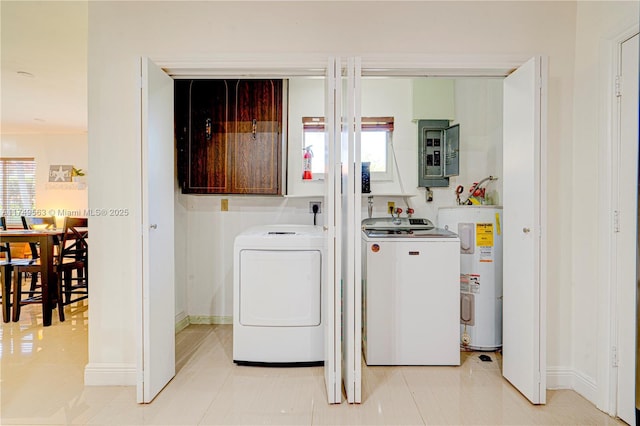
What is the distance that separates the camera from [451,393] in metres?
2.08

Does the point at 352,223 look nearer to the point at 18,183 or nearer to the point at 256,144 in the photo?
the point at 256,144

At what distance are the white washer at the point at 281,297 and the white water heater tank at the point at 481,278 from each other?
113cm

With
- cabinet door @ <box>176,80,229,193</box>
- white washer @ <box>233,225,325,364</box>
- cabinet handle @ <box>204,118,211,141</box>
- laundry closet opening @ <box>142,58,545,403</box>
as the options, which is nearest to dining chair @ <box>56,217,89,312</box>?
laundry closet opening @ <box>142,58,545,403</box>

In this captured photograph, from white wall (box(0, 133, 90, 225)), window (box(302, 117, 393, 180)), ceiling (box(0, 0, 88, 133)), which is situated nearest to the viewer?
ceiling (box(0, 0, 88, 133))

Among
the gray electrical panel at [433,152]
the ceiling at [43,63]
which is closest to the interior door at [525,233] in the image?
the gray electrical panel at [433,152]

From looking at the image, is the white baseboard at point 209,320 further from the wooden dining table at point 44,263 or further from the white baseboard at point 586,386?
the white baseboard at point 586,386

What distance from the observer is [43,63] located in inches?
134

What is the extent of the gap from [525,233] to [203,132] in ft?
8.37

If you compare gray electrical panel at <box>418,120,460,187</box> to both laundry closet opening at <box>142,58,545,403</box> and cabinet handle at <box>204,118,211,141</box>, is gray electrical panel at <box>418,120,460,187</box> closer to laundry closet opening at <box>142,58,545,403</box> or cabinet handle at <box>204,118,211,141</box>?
laundry closet opening at <box>142,58,545,403</box>

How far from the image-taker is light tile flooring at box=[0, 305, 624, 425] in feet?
5.95

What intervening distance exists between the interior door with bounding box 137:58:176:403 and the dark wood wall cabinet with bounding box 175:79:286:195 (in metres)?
0.81

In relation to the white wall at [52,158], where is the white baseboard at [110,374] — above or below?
below

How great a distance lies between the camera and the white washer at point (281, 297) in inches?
94.0

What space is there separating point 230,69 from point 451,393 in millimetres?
2336
